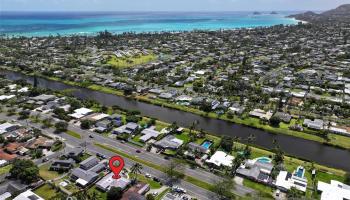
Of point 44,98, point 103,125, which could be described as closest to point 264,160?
point 103,125

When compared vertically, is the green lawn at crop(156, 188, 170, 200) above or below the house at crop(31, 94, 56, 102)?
below

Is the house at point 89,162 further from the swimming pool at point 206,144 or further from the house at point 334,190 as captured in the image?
the house at point 334,190

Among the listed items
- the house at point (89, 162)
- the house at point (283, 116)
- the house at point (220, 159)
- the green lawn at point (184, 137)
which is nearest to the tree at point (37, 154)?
the house at point (89, 162)

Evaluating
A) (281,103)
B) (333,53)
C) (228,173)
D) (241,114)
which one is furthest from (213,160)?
(333,53)

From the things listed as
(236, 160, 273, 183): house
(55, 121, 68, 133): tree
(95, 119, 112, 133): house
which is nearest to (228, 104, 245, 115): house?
(236, 160, 273, 183): house

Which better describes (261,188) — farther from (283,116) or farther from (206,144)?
(283,116)

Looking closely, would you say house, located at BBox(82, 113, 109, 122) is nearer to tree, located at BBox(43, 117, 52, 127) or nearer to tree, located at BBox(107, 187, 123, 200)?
tree, located at BBox(43, 117, 52, 127)
